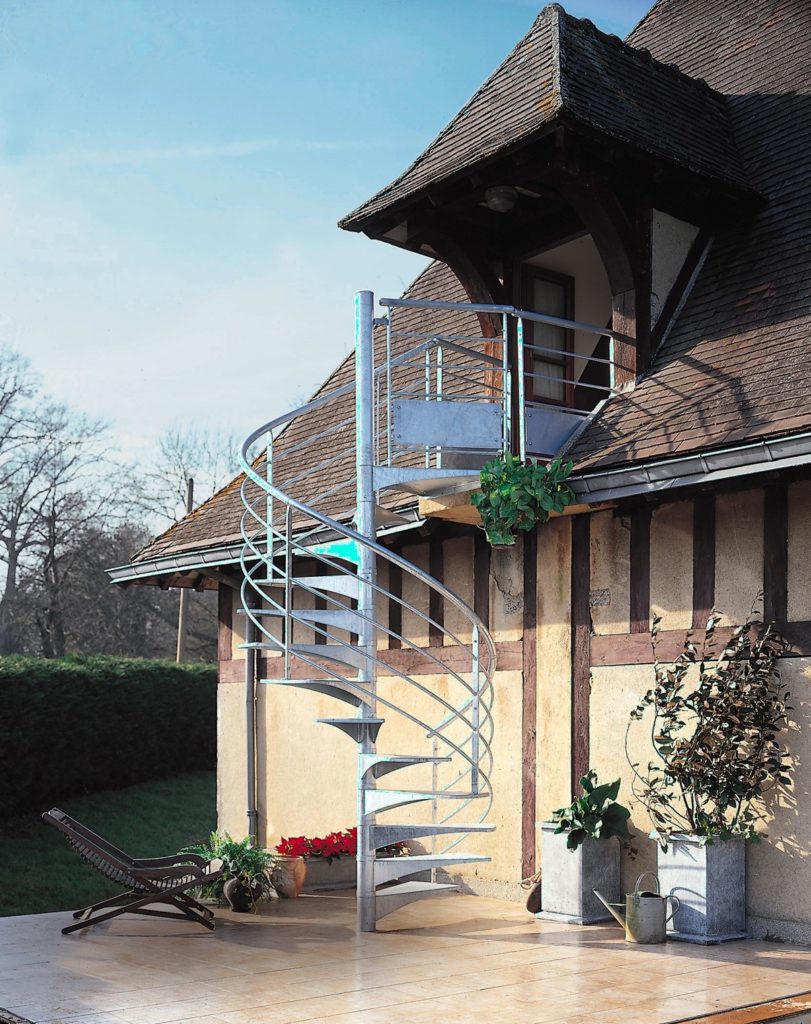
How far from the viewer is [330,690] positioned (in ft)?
21.7

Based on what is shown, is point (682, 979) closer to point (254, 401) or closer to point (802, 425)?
point (802, 425)

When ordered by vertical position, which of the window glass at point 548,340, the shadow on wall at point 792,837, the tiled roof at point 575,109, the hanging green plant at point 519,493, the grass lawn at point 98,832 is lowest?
the grass lawn at point 98,832

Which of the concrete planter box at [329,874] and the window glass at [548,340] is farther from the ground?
the window glass at [548,340]

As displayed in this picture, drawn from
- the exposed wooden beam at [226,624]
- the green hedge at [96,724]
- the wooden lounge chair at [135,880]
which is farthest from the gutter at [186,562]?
the green hedge at [96,724]

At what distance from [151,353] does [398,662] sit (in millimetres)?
19822

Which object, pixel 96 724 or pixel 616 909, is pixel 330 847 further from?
pixel 96 724

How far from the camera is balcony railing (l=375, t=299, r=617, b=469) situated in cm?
675

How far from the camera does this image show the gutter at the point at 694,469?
5.70 metres

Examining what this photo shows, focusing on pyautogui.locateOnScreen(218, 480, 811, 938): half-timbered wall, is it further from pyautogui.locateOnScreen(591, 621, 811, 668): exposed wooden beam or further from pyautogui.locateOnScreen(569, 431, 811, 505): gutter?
pyautogui.locateOnScreen(569, 431, 811, 505): gutter

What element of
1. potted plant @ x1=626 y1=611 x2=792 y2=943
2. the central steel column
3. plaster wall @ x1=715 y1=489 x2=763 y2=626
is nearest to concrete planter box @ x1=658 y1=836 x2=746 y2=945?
potted plant @ x1=626 y1=611 x2=792 y2=943

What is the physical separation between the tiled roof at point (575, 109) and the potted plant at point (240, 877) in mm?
4049

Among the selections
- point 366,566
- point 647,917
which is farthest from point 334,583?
point 647,917

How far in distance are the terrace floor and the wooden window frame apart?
3.21 metres

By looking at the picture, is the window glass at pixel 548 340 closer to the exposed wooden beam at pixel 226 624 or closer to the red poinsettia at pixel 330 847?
the red poinsettia at pixel 330 847
